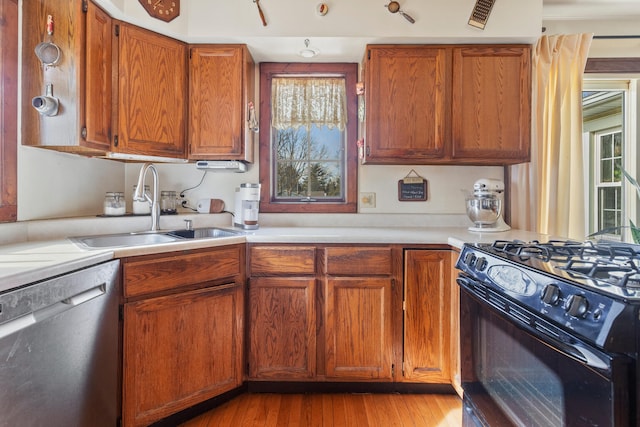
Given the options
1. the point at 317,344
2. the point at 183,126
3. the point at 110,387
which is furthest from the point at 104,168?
the point at 317,344

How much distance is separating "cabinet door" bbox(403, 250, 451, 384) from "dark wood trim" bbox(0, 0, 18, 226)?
196 cm

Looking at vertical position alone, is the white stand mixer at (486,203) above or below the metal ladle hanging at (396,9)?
below

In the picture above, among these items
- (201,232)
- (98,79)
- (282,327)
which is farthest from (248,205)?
(98,79)

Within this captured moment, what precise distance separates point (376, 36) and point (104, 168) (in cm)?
190

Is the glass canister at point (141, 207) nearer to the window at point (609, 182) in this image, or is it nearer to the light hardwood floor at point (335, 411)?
the light hardwood floor at point (335, 411)

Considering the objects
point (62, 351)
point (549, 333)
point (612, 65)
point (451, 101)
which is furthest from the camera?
point (612, 65)

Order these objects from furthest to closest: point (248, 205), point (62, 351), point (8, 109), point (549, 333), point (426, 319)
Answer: point (248, 205)
point (426, 319)
point (8, 109)
point (62, 351)
point (549, 333)

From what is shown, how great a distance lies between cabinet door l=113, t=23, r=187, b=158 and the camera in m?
1.85

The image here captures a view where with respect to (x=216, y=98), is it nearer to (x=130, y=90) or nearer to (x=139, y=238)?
(x=130, y=90)

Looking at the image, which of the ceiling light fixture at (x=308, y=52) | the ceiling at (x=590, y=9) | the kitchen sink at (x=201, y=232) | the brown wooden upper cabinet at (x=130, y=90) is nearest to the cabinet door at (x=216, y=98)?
the brown wooden upper cabinet at (x=130, y=90)

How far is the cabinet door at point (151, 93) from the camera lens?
185 centimetres

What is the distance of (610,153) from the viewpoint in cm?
248

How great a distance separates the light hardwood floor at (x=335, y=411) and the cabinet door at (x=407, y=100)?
1404mm

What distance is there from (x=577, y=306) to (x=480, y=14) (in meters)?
1.87
